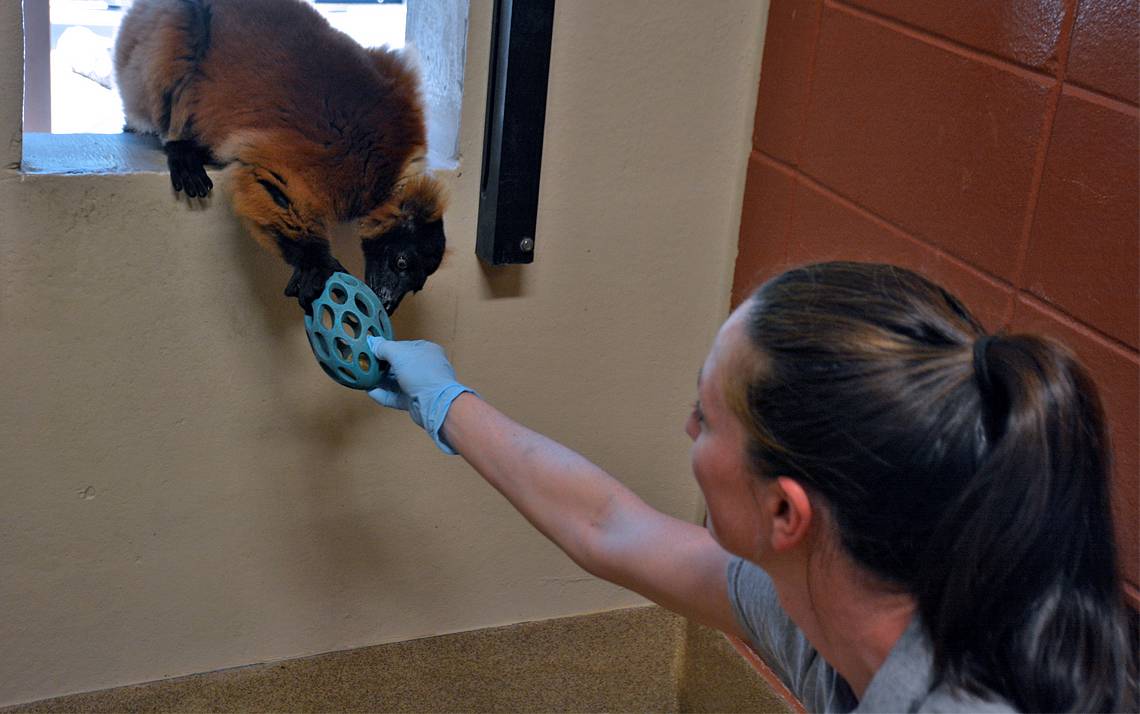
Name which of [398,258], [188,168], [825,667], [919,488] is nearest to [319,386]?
[398,258]

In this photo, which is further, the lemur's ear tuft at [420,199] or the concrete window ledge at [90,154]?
the lemur's ear tuft at [420,199]

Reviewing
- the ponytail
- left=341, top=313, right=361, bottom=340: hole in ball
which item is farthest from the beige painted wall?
the ponytail

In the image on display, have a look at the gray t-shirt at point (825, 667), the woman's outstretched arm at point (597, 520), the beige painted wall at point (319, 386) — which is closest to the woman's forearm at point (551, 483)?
the woman's outstretched arm at point (597, 520)

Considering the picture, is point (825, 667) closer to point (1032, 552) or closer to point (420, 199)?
point (1032, 552)

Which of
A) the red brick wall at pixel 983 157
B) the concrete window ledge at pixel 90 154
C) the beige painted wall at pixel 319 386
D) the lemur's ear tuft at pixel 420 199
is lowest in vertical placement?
the beige painted wall at pixel 319 386

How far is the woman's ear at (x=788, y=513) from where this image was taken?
1.01m

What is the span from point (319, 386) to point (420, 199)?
15.6 inches

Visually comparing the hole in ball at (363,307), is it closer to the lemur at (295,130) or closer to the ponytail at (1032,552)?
the lemur at (295,130)

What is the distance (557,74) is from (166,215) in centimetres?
70

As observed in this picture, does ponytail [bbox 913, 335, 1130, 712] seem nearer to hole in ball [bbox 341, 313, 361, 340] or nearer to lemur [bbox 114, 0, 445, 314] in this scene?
hole in ball [bbox 341, 313, 361, 340]

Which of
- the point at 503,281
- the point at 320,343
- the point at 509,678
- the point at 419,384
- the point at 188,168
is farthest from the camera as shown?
the point at 509,678

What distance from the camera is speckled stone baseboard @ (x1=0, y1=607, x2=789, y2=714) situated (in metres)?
2.18

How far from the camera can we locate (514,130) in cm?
198

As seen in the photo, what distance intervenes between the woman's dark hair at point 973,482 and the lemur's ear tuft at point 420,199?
1.03m
